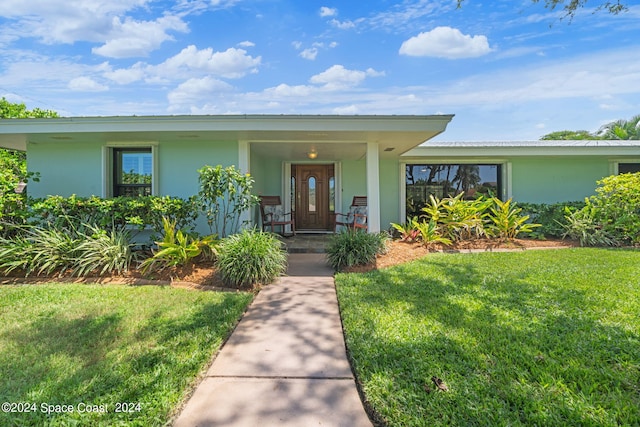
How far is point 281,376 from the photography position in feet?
6.85

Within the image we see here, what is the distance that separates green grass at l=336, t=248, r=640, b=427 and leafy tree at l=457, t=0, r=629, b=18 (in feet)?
10.4

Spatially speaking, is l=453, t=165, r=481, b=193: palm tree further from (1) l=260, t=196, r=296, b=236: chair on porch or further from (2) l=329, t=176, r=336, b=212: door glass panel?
(1) l=260, t=196, r=296, b=236: chair on porch

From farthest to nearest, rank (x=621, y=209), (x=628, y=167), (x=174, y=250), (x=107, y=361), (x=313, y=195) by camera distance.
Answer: (x=313, y=195), (x=628, y=167), (x=621, y=209), (x=174, y=250), (x=107, y=361)

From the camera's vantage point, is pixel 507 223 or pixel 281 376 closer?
pixel 281 376

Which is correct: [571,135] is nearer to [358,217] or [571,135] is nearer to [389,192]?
[389,192]

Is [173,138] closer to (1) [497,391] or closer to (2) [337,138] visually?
(2) [337,138]

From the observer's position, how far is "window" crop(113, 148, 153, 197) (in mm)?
6379

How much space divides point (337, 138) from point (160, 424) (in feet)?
17.2

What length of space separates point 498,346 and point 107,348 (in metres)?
3.06

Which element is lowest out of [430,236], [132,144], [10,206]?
[430,236]

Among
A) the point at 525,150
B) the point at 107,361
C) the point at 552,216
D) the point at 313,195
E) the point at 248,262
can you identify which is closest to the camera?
the point at 107,361

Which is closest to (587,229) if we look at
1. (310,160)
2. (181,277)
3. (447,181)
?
(447,181)

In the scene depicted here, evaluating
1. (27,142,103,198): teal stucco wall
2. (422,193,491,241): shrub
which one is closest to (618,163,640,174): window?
(422,193,491,241): shrub

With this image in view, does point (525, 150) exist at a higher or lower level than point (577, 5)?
lower
